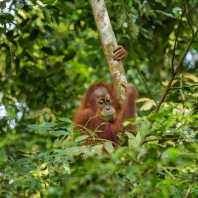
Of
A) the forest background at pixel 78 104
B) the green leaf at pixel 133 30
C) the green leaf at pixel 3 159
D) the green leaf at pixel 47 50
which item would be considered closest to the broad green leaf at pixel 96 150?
the forest background at pixel 78 104

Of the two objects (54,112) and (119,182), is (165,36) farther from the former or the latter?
(119,182)

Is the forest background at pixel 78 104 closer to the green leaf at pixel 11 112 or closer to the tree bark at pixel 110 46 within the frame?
the green leaf at pixel 11 112

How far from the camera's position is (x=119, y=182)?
10.1 feet

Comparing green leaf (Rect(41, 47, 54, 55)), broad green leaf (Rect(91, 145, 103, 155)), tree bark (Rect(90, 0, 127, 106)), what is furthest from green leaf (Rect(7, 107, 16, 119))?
broad green leaf (Rect(91, 145, 103, 155))

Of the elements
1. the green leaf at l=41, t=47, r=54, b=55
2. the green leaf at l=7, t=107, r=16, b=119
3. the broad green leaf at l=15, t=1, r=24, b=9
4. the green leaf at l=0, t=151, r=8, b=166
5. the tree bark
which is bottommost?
the green leaf at l=0, t=151, r=8, b=166

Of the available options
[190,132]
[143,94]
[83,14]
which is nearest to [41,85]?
[83,14]

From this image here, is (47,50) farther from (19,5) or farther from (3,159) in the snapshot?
(3,159)

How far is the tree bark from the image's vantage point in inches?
187

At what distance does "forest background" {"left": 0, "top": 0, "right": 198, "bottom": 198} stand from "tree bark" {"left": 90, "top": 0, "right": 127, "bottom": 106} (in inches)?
5.3

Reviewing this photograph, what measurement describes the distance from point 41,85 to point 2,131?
1.29m

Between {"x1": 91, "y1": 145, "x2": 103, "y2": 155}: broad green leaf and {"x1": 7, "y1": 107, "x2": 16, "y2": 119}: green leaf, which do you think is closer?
{"x1": 91, "y1": 145, "x2": 103, "y2": 155}: broad green leaf

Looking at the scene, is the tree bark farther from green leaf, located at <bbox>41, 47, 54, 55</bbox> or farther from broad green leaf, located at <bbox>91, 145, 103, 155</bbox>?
green leaf, located at <bbox>41, 47, 54, 55</bbox>

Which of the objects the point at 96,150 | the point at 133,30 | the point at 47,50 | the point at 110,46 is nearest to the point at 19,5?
the point at 110,46

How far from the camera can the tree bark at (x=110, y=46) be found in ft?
15.6
